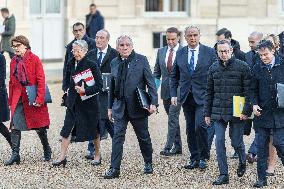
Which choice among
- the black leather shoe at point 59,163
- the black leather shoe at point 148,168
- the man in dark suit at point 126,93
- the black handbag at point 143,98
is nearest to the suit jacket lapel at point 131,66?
the man in dark suit at point 126,93

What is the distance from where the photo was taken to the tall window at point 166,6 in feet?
81.5

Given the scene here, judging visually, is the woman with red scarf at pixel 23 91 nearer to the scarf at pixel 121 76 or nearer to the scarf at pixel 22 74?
the scarf at pixel 22 74

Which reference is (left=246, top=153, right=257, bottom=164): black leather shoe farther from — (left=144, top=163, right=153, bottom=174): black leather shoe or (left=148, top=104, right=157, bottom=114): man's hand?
(left=148, top=104, right=157, bottom=114): man's hand

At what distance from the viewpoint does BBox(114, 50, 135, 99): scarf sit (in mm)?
11438

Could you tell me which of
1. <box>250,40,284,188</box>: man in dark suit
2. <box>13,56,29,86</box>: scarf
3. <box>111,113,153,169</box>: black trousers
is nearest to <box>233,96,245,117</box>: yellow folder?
<box>250,40,284,188</box>: man in dark suit

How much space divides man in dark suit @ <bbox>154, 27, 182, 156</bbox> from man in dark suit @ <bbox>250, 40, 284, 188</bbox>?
2.27m

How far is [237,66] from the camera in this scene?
11039mm

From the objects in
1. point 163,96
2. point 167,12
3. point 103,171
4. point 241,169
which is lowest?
point 103,171

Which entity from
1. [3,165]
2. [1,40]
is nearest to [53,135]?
[3,165]

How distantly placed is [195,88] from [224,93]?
1031 millimetres

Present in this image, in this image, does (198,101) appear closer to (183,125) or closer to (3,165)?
(3,165)

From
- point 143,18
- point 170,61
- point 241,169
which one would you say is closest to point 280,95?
point 241,169

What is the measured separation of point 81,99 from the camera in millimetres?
11859

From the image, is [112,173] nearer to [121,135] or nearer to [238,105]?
A: [121,135]
